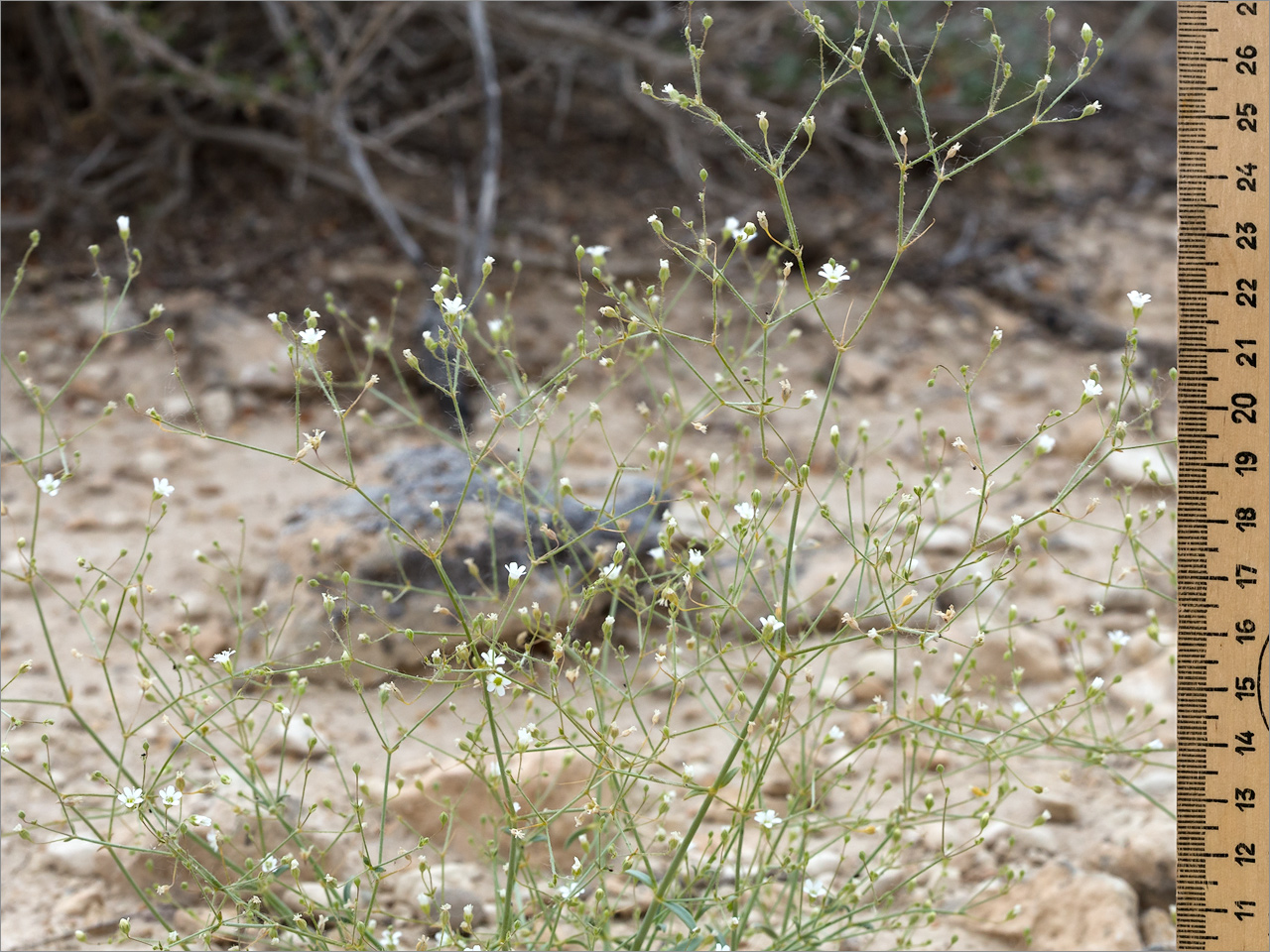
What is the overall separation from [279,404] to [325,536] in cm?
135

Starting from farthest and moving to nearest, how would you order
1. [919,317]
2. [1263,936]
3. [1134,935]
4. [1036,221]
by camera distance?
1. [1036,221]
2. [919,317]
3. [1134,935]
4. [1263,936]

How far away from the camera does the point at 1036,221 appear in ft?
18.3

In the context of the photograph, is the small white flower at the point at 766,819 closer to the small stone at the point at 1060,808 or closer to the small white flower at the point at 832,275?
the small white flower at the point at 832,275

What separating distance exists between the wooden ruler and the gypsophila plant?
95mm

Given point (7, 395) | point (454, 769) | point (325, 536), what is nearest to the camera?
point (454, 769)

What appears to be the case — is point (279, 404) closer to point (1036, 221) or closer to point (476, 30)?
point (476, 30)

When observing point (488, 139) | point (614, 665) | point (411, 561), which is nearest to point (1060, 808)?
point (614, 665)

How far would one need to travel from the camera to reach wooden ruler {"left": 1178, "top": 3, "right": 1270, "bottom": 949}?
2035mm

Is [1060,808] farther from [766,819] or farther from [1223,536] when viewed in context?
[766,819]

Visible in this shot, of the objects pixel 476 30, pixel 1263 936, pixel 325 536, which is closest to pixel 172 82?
pixel 476 30

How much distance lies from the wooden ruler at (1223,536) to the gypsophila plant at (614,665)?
0.31 feet

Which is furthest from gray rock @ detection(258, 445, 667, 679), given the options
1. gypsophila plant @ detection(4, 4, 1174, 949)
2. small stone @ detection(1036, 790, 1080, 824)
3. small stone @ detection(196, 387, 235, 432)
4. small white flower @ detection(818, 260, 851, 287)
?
small white flower @ detection(818, 260, 851, 287)

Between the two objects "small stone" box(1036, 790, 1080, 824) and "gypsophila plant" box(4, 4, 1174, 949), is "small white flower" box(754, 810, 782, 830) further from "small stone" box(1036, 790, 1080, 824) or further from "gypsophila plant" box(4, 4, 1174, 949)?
"small stone" box(1036, 790, 1080, 824)

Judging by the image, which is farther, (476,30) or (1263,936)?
(476,30)
